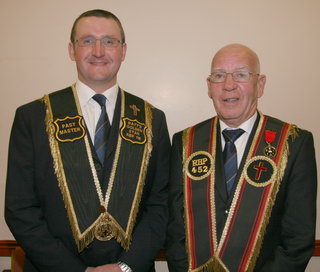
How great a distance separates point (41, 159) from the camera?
181cm

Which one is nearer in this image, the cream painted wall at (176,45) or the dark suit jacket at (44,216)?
the dark suit jacket at (44,216)

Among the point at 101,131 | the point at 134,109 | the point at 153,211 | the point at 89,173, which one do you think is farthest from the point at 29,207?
the point at 134,109

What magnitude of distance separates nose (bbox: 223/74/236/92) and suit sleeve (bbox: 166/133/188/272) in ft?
1.47

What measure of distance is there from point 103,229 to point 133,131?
0.55 meters

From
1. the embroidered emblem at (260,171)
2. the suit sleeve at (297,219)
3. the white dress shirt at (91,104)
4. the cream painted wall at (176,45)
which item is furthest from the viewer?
the cream painted wall at (176,45)

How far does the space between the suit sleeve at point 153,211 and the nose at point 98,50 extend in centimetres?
49

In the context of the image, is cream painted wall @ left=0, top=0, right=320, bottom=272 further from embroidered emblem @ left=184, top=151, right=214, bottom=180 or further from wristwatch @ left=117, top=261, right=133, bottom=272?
wristwatch @ left=117, top=261, right=133, bottom=272

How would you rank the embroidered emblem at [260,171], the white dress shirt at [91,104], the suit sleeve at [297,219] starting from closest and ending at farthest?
the suit sleeve at [297,219] → the embroidered emblem at [260,171] → the white dress shirt at [91,104]

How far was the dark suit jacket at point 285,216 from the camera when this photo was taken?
1700 mm

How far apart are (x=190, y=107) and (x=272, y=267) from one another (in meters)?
1.44

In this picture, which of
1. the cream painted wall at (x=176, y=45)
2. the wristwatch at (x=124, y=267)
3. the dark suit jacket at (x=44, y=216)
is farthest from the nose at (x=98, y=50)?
the wristwatch at (x=124, y=267)

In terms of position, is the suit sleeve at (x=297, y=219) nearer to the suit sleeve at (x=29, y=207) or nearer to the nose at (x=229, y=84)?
the nose at (x=229, y=84)

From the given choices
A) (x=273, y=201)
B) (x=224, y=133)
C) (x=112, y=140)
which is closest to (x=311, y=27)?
(x=224, y=133)

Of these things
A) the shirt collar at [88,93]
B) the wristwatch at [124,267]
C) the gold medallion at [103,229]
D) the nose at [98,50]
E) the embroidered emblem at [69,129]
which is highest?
the nose at [98,50]
